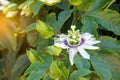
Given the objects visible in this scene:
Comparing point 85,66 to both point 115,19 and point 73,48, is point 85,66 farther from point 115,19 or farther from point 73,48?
point 115,19

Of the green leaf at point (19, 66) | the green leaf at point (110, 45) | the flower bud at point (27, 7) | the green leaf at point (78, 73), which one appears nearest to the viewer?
the green leaf at point (78, 73)

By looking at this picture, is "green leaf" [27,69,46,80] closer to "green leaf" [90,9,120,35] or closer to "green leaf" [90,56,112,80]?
"green leaf" [90,56,112,80]

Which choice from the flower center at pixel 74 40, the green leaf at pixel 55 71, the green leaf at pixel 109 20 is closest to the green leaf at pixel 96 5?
the green leaf at pixel 109 20

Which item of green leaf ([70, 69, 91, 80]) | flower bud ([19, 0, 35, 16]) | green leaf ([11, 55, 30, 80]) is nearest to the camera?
green leaf ([70, 69, 91, 80])

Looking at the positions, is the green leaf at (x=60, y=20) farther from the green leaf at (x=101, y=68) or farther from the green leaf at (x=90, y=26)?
the green leaf at (x=101, y=68)

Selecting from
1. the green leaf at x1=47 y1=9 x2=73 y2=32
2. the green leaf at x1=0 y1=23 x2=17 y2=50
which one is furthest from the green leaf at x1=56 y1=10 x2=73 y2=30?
the green leaf at x1=0 y1=23 x2=17 y2=50

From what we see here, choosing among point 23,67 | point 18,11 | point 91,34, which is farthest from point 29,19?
point 91,34

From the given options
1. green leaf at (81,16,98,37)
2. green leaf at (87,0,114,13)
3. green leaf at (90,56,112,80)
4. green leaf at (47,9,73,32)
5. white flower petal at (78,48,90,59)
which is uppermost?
green leaf at (87,0,114,13)
